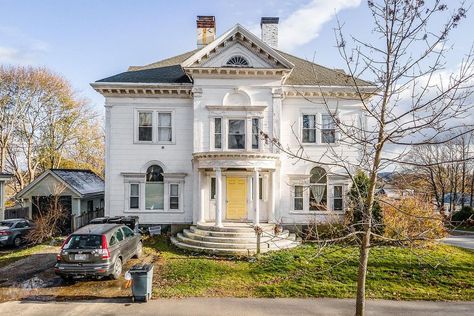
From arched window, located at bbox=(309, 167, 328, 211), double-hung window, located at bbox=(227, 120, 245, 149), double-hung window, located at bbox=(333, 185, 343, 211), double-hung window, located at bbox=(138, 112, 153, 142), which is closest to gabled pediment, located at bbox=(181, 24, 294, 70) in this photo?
double-hung window, located at bbox=(227, 120, 245, 149)

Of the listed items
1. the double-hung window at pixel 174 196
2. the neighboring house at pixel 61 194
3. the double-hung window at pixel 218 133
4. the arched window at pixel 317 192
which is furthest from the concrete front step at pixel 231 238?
the neighboring house at pixel 61 194

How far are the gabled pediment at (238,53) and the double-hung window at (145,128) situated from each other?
3840mm

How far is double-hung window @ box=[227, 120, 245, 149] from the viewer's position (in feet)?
58.6

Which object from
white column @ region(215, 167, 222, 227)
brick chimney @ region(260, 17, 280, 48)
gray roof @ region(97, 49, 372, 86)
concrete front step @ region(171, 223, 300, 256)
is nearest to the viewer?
concrete front step @ region(171, 223, 300, 256)

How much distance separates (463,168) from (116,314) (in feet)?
142

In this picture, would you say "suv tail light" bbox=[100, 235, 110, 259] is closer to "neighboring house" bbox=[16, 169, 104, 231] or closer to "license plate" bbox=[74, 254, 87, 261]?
"license plate" bbox=[74, 254, 87, 261]

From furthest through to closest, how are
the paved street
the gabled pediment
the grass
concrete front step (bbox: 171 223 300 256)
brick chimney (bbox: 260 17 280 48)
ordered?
brick chimney (bbox: 260 17 280 48) < the gabled pediment < concrete front step (bbox: 171 223 300 256) < the grass < the paved street

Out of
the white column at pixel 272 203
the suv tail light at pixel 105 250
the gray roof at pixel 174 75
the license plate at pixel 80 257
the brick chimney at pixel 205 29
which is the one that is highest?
the brick chimney at pixel 205 29

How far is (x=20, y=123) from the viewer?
32.8 meters

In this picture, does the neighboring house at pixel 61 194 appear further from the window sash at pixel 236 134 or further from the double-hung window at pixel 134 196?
the window sash at pixel 236 134

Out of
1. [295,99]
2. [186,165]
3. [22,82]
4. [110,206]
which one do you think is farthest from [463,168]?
[22,82]

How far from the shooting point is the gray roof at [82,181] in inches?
839

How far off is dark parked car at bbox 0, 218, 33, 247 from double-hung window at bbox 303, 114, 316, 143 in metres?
16.2

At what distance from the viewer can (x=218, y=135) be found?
17.9 m
